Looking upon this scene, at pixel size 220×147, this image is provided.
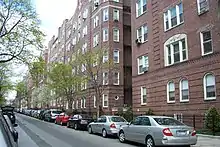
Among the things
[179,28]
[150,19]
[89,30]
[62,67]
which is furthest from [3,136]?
[89,30]

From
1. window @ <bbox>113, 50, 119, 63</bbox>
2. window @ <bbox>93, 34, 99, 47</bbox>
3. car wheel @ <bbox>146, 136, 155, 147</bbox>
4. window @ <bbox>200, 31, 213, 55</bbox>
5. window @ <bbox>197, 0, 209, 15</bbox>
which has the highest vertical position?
window @ <bbox>93, 34, 99, 47</bbox>

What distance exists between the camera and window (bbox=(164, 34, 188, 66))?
73.3ft

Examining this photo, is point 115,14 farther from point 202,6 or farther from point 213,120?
point 213,120

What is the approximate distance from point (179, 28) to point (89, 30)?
24735mm

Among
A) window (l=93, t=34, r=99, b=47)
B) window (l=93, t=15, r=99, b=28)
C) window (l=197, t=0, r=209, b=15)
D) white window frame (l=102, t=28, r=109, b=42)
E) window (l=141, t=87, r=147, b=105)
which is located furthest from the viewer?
window (l=93, t=15, r=99, b=28)

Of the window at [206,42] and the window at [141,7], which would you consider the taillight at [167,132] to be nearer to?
the window at [206,42]

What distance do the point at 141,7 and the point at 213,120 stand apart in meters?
16.6

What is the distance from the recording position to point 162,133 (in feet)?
38.1

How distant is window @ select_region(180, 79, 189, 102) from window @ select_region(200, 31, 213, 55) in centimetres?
299

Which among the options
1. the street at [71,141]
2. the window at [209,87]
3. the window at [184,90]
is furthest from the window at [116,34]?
the street at [71,141]

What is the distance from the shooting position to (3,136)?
7.85 ft

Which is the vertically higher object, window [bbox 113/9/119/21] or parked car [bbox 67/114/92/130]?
window [bbox 113/9/119/21]

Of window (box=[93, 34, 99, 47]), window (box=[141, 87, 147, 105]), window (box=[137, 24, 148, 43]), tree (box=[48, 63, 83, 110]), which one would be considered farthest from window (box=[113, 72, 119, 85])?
window (box=[141, 87, 147, 105])

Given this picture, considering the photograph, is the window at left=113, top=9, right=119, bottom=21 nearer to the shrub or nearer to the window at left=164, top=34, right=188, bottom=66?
the window at left=164, top=34, right=188, bottom=66
